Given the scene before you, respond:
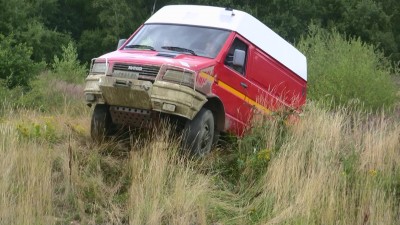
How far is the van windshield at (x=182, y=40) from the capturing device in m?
9.39

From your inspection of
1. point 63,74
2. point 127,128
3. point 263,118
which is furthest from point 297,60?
point 63,74

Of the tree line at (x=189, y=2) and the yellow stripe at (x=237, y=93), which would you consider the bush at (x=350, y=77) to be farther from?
the tree line at (x=189, y=2)

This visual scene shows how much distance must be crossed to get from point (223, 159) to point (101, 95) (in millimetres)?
2026

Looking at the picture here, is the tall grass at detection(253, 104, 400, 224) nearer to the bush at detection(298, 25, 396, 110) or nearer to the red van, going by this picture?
the red van

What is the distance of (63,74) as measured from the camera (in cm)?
2645

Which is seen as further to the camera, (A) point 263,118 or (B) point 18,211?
(A) point 263,118

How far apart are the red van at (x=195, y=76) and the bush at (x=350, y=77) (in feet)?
23.0

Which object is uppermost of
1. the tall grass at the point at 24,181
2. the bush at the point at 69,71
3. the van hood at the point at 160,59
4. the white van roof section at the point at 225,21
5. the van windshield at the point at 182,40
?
the white van roof section at the point at 225,21

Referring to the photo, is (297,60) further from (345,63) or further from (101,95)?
(345,63)

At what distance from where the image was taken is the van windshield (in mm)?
9391

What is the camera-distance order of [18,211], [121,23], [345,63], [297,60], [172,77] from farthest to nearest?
[121,23] < [345,63] < [297,60] < [172,77] < [18,211]

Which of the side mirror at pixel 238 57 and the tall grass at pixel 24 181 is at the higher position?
the side mirror at pixel 238 57

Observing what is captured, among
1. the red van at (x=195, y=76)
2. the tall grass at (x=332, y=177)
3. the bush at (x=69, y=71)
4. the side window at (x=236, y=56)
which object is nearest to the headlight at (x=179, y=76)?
the red van at (x=195, y=76)

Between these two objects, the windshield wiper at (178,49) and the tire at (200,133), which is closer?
the tire at (200,133)
